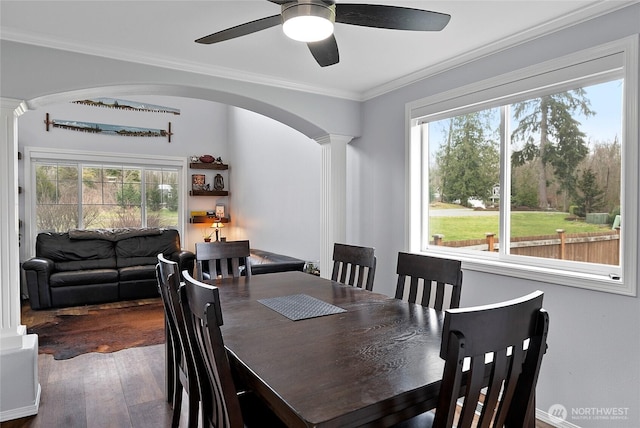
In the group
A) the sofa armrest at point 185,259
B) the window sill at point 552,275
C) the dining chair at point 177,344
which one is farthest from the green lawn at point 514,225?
the sofa armrest at point 185,259

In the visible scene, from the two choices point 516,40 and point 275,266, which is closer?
point 516,40

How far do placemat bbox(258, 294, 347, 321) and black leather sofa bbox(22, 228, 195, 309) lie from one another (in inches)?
152

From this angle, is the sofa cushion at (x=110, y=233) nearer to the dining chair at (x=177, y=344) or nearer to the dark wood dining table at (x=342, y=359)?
the dining chair at (x=177, y=344)

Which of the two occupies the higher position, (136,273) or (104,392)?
(136,273)

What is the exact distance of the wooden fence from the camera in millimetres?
2234

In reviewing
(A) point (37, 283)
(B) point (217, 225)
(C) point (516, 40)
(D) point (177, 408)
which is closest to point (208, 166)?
(B) point (217, 225)

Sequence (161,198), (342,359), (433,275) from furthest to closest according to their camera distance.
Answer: (161,198)
(433,275)
(342,359)

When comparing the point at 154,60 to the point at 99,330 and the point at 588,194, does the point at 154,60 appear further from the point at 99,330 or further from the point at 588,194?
the point at 588,194

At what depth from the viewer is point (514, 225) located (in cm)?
277

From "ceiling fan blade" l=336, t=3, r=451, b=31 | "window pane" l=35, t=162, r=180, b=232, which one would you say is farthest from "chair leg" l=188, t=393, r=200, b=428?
"window pane" l=35, t=162, r=180, b=232

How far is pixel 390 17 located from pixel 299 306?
146 centimetres

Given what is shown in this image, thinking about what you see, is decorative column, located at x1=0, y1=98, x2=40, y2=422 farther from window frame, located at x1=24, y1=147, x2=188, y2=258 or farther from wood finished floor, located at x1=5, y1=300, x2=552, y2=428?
window frame, located at x1=24, y1=147, x2=188, y2=258

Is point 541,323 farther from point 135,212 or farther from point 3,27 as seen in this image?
point 135,212

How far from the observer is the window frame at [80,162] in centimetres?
568
